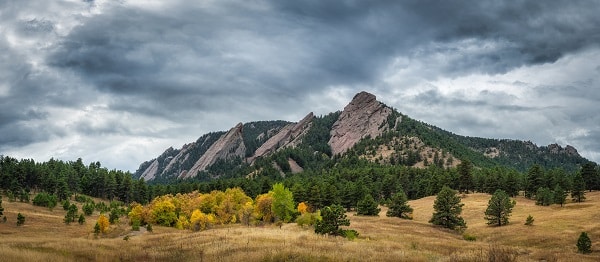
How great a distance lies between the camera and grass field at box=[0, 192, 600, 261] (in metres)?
25.5

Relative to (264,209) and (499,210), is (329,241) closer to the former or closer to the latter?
(264,209)

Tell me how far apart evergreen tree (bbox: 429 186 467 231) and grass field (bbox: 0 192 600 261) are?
147 inches

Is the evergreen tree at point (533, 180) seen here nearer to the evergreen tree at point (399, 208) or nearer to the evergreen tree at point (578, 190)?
the evergreen tree at point (578, 190)

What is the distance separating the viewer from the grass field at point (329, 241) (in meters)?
25.5

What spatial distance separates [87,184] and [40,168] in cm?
1830

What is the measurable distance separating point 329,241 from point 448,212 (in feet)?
168

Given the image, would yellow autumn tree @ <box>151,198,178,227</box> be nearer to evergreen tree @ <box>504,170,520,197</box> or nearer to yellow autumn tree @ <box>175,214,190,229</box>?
yellow autumn tree @ <box>175,214,190,229</box>

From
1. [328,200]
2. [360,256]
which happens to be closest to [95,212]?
[328,200]

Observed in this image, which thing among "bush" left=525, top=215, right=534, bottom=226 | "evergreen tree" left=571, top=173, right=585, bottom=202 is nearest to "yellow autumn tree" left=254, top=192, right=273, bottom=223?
"bush" left=525, top=215, right=534, bottom=226

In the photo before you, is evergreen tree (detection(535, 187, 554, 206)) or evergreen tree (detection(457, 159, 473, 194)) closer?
evergreen tree (detection(535, 187, 554, 206))

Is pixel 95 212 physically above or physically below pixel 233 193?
below

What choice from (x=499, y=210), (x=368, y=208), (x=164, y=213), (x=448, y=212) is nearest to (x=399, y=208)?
(x=368, y=208)

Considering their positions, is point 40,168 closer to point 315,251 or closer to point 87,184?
point 87,184

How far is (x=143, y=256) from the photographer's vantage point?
90.7 ft
